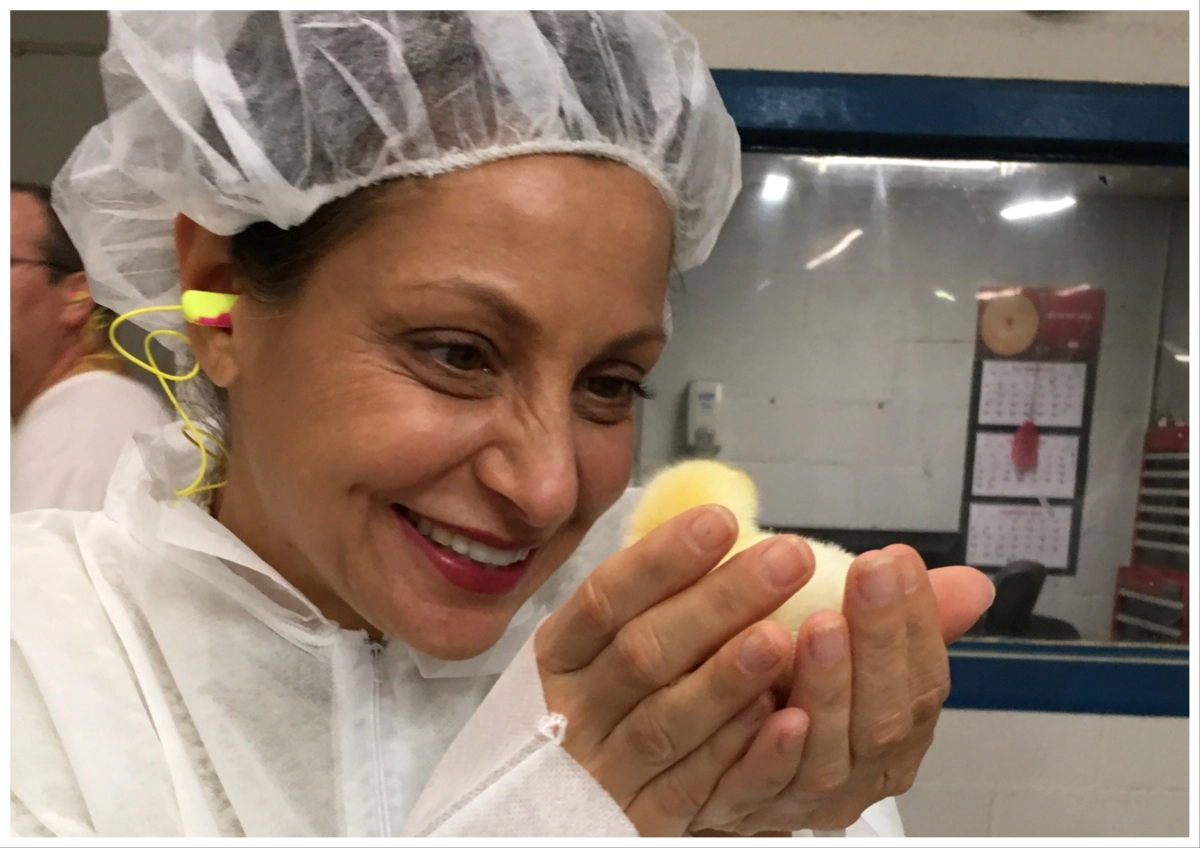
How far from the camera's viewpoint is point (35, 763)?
0.53m

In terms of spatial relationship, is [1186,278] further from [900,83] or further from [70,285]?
[70,285]

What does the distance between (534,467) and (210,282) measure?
323 millimetres

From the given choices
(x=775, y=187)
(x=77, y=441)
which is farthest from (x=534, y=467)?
(x=775, y=187)

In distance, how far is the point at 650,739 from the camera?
471mm

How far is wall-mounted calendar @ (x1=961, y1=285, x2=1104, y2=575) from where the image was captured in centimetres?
133

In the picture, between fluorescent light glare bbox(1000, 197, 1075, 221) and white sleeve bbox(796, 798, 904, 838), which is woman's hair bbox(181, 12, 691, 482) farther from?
fluorescent light glare bbox(1000, 197, 1075, 221)

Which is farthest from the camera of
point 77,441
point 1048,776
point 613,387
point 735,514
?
point 1048,776

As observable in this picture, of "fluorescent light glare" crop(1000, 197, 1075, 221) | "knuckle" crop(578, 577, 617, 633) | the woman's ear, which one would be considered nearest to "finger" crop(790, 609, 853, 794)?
"knuckle" crop(578, 577, 617, 633)

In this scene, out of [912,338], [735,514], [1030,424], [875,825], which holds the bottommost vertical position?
[875,825]

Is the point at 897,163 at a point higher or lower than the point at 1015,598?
higher

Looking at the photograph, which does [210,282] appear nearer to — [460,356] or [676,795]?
[460,356]

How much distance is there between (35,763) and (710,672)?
505mm

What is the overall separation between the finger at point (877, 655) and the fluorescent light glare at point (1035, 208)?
1.15m

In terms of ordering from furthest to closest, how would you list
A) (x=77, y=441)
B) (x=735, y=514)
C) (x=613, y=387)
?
(x=77, y=441) → (x=613, y=387) → (x=735, y=514)
